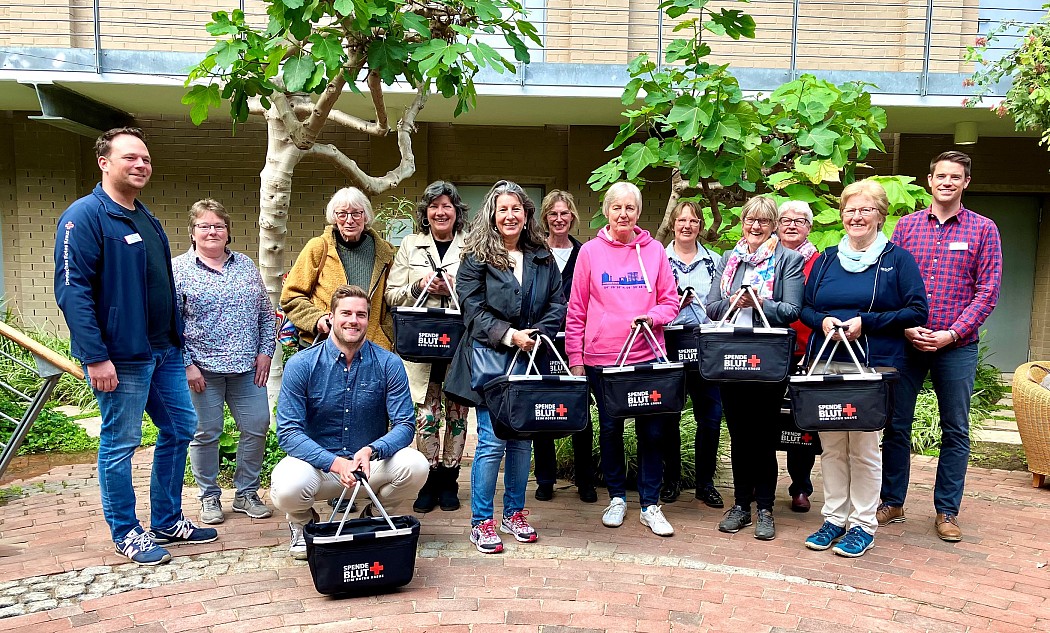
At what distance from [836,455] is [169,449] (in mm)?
3651

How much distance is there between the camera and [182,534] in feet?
14.4

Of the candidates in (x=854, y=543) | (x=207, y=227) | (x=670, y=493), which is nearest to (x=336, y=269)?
(x=207, y=227)

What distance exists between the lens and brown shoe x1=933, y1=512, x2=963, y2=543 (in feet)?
15.0

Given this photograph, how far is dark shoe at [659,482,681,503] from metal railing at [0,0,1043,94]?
18.1ft

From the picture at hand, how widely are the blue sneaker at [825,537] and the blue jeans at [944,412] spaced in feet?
2.07

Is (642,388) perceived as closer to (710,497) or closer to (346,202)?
(710,497)

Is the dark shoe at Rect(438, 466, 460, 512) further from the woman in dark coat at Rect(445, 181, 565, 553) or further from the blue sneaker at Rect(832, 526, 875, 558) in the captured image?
the blue sneaker at Rect(832, 526, 875, 558)

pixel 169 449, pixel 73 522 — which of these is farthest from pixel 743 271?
pixel 73 522

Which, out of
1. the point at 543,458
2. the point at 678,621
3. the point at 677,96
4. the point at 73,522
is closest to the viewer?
the point at 678,621

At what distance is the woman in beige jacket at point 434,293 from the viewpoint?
476 cm

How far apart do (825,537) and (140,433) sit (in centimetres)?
372

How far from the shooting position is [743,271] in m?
4.63

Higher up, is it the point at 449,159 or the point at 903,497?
the point at 449,159

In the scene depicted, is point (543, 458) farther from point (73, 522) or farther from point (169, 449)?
point (73, 522)
